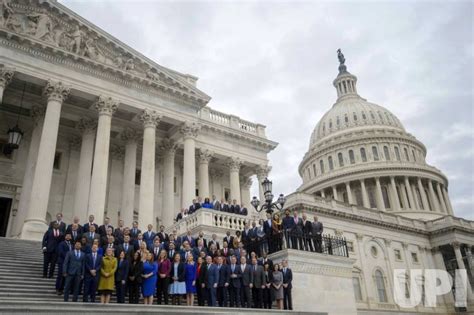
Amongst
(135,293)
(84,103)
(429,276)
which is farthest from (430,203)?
(135,293)

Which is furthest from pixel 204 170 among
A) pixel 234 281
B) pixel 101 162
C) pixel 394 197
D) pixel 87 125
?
pixel 394 197

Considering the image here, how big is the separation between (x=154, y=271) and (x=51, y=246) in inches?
137

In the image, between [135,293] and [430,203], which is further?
[430,203]

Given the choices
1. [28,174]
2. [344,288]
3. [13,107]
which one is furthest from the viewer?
[13,107]

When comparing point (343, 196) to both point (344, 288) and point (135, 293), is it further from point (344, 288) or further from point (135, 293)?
point (135, 293)

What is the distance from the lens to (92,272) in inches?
425

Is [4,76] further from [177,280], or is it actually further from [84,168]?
[177,280]

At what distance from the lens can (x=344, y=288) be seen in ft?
54.2

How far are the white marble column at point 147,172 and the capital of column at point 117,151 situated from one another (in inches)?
162

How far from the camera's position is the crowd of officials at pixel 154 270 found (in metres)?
11.0

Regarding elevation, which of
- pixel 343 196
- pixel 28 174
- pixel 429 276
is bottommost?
pixel 429 276

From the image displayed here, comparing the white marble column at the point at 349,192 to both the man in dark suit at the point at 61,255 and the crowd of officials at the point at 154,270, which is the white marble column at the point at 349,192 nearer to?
the crowd of officials at the point at 154,270

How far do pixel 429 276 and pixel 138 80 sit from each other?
1784 inches

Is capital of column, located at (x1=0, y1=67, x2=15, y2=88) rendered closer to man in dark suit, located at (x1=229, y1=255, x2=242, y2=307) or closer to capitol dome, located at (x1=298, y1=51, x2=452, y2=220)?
man in dark suit, located at (x1=229, y1=255, x2=242, y2=307)
